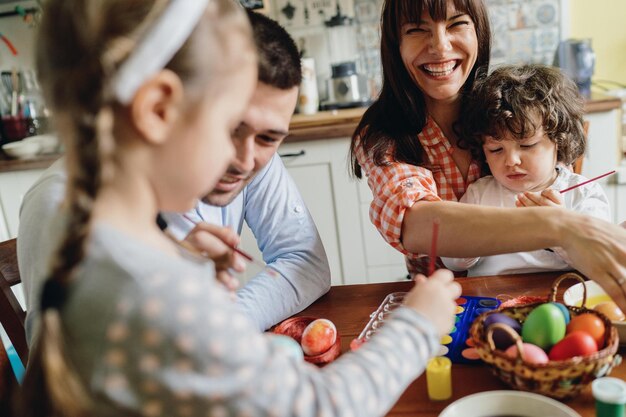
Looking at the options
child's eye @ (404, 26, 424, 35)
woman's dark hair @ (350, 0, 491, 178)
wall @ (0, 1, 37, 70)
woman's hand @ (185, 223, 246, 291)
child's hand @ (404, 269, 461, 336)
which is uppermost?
wall @ (0, 1, 37, 70)

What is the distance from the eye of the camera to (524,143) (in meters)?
1.35

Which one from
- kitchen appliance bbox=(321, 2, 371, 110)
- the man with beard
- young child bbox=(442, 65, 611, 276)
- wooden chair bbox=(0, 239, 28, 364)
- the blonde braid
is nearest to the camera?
the blonde braid

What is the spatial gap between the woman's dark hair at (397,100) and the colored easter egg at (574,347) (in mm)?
675

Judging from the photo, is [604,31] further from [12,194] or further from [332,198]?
[12,194]

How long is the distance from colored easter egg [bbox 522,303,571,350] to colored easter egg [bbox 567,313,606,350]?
0.05ft

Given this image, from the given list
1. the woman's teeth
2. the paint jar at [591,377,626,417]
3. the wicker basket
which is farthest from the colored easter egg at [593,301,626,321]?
the woman's teeth

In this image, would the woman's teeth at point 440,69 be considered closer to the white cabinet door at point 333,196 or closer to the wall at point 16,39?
the white cabinet door at point 333,196

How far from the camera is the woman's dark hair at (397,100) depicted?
136 cm

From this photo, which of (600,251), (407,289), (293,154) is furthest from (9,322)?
(293,154)

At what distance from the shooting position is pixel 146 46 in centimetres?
53

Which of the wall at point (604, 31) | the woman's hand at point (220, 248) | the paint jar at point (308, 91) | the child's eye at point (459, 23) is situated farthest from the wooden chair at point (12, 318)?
the wall at point (604, 31)

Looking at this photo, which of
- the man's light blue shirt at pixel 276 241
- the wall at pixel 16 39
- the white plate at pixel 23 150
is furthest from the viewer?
the wall at pixel 16 39

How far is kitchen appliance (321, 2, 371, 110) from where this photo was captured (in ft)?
9.41

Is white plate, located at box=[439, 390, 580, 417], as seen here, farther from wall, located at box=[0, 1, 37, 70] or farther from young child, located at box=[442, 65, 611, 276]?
wall, located at box=[0, 1, 37, 70]
